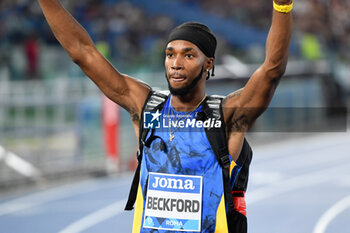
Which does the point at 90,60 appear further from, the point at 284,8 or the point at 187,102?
the point at 284,8

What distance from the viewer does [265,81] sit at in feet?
12.3

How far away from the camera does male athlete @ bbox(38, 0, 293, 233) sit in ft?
13.0

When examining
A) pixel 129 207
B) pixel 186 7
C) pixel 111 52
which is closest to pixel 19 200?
pixel 129 207

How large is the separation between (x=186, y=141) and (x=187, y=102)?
27 cm

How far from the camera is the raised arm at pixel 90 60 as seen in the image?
411 cm

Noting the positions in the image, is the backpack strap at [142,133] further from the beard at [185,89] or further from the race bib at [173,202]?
the beard at [185,89]

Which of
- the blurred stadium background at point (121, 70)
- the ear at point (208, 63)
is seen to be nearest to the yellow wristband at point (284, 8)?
the ear at point (208, 63)

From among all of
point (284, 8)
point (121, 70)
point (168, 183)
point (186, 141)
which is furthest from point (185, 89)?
point (121, 70)

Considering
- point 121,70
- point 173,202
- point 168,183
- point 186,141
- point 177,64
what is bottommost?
point 173,202

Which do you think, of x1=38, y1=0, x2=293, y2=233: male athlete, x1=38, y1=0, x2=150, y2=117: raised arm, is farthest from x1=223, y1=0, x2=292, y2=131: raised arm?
x1=38, y1=0, x2=150, y2=117: raised arm

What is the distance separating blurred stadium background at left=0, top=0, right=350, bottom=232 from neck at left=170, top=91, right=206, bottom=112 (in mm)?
8364

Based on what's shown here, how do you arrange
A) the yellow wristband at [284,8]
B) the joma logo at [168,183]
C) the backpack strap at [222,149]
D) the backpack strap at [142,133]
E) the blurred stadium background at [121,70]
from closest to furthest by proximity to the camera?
the yellow wristband at [284,8] < the backpack strap at [222,149] < the joma logo at [168,183] < the backpack strap at [142,133] < the blurred stadium background at [121,70]

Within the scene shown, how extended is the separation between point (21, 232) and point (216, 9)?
20.1m

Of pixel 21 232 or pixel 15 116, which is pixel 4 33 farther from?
pixel 21 232
